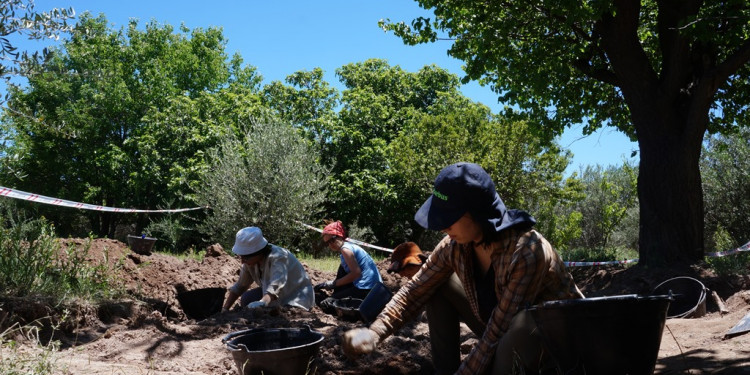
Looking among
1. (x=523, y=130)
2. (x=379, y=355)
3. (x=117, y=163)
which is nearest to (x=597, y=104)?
(x=523, y=130)

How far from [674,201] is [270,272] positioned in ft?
20.0

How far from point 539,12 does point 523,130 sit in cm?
947

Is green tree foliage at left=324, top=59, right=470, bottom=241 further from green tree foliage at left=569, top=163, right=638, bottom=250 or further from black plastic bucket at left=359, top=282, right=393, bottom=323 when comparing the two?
black plastic bucket at left=359, top=282, right=393, bottom=323

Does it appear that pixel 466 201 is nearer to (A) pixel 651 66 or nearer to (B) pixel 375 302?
(B) pixel 375 302

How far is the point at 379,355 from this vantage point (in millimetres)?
4152

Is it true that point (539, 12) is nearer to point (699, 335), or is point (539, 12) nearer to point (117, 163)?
point (699, 335)

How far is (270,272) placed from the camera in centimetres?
613

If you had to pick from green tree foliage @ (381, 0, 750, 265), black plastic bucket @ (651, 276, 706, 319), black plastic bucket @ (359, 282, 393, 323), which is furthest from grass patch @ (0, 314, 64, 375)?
green tree foliage @ (381, 0, 750, 265)

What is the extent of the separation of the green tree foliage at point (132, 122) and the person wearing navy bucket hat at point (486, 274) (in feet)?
65.3

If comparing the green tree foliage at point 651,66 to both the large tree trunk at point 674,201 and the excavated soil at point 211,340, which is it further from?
the excavated soil at point 211,340

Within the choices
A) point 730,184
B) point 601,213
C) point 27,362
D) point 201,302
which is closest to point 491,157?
point 730,184

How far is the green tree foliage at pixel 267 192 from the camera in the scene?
14.3 m

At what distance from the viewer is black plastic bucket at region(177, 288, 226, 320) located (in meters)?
6.82

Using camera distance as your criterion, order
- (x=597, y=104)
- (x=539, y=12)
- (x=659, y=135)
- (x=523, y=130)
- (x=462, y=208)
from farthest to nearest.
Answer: (x=523, y=130)
(x=597, y=104)
(x=539, y=12)
(x=659, y=135)
(x=462, y=208)
